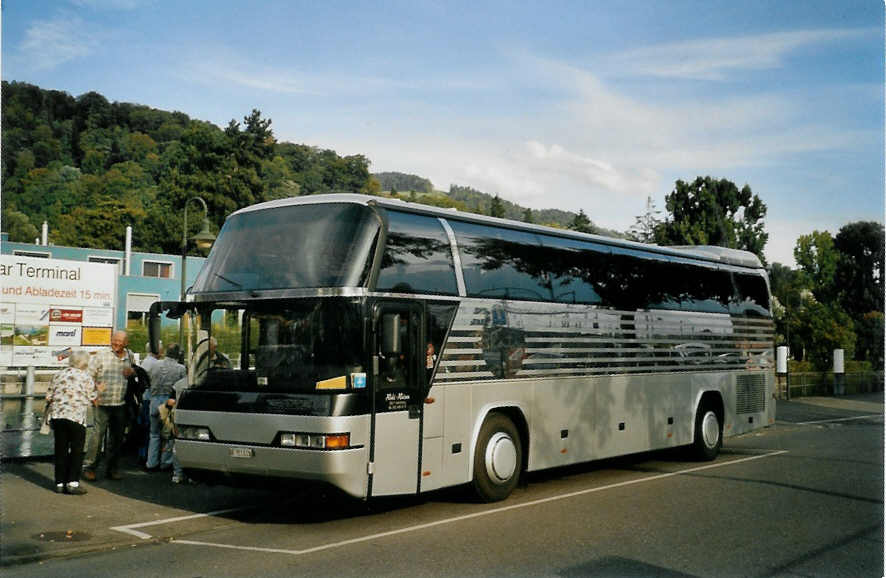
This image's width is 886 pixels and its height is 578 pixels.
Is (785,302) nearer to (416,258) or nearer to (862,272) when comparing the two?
(862,272)

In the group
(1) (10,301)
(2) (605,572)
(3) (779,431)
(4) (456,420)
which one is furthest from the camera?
(3) (779,431)

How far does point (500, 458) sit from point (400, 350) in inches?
93.5

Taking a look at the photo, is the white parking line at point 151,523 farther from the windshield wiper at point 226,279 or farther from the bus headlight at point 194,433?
the windshield wiper at point 226,279

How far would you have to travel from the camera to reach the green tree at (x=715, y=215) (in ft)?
190

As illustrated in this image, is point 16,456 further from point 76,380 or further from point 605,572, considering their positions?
point 605,572

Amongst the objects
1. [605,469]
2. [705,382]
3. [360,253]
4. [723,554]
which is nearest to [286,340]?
[360,253]

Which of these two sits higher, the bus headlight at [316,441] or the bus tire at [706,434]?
the bus headlight at [316,441]

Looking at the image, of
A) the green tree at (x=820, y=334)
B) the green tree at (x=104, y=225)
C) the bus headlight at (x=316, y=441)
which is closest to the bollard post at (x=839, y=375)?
the green tree at (x=820, y=334)

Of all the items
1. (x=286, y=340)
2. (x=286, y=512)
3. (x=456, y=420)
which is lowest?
(x=286, y=512)

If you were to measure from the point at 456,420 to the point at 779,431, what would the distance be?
16.2m

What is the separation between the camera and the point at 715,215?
5834cm

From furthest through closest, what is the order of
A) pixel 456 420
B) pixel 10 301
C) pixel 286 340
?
1. pixel 10 301
2. pixel 456 420
3. pixel 286 340

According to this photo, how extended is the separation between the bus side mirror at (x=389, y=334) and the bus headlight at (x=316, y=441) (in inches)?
41.7

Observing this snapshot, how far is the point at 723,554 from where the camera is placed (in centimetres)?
830
